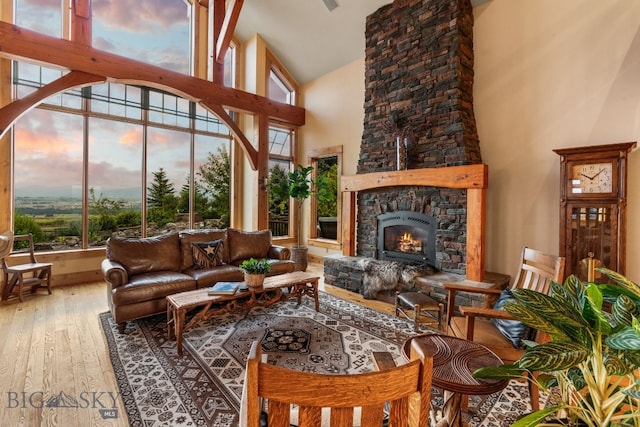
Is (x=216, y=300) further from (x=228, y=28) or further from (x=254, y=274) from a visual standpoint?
(x=228, y=28)

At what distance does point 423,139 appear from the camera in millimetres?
4395

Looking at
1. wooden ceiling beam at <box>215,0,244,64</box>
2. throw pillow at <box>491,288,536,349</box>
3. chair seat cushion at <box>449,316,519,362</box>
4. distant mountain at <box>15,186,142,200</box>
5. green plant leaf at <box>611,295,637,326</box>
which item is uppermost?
wooden ceiling beam at <box>215,0,244,64</box>

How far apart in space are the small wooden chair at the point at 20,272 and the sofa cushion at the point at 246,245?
2570 millimetres

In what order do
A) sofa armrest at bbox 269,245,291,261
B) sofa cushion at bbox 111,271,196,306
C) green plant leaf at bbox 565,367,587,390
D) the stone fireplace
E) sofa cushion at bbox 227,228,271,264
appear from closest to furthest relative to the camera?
1. green plant leaf at bbox 565,367,587,390
2. sofa cushion at bbox 111,271,196,306
3. the stone fireplace
4. sofa cushion at bbox 227,228,271,264
5. sofa armrest at bbox 269,245,291,261

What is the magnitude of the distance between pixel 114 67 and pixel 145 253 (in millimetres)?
2931

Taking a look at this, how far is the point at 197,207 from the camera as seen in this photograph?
21.3 ft

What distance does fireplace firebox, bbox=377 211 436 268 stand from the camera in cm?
436

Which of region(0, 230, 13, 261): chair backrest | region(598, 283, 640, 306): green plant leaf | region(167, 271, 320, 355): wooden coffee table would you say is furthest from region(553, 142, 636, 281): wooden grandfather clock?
region(0, 230, 13, 261): chair backrest

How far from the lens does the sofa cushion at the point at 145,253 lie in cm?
367

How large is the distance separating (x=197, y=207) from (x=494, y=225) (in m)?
5.51

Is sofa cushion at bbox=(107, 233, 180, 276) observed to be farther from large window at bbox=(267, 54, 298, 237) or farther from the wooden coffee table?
large window at bbox=(267, 54, 298, 237)

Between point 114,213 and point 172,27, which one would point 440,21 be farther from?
point 114,213

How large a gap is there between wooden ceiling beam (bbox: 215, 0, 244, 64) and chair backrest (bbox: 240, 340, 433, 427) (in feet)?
19.6

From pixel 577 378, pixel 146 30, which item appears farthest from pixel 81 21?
pixel 577 378
